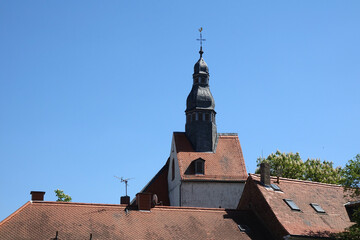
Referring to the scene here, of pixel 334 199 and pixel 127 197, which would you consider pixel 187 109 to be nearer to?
pixel 127 197

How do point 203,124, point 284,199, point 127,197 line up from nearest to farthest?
point 284,199
point 127,197
point 203,124

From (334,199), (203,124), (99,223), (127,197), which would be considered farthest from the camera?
(203,124)

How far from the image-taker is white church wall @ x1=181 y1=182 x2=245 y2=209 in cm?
5016

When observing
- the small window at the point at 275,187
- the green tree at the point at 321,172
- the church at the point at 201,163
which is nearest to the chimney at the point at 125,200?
the church at the point at 201,163

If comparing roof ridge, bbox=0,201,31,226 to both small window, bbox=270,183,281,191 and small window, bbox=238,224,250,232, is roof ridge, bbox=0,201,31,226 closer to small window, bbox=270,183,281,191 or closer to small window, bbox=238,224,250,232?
small window, bbox=238,224,250,232

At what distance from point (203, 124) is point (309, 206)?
15651 mm

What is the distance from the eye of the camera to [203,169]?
2007 inches

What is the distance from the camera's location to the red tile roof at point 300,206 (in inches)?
1484

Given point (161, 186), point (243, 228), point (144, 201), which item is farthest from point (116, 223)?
point (161, 186)

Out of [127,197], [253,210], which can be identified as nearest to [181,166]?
[127,197]

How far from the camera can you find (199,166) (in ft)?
168

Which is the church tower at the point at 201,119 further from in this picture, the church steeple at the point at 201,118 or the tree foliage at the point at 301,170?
the tree foliage at the point at 301,170

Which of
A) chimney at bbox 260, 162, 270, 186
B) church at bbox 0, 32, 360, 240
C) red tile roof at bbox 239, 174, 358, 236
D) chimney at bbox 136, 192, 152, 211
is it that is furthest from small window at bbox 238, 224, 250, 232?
chimney at bbox 136, 192, 152, 211

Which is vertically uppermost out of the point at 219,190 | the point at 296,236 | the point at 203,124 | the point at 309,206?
the point at 203,124
